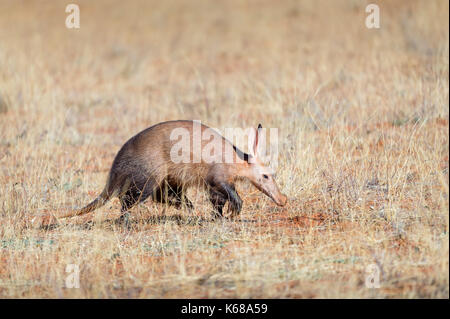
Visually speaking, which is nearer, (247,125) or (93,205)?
(93,205)

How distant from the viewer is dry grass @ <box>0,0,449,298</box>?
469 centimetres

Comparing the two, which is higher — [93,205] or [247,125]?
[247,125]

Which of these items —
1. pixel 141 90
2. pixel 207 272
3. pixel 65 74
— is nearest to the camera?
pixel 207 272

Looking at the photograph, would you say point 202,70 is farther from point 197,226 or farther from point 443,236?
point 443,236

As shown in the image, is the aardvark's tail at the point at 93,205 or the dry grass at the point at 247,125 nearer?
the dry grass at the point at 247,125

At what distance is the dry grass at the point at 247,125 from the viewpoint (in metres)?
4.69

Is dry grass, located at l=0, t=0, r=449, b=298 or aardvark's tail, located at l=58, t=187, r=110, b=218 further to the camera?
aardvark's tail, located at l=58, t=187, r=110, b=218

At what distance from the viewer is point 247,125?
30.4 ft

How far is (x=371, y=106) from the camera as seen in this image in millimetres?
9250

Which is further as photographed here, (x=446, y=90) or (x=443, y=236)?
(x=446, y=90)

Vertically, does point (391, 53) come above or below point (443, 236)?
above

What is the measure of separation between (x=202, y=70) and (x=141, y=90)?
65.1 inches

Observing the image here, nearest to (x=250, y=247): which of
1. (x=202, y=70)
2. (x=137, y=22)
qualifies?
(x=202, y=70)
